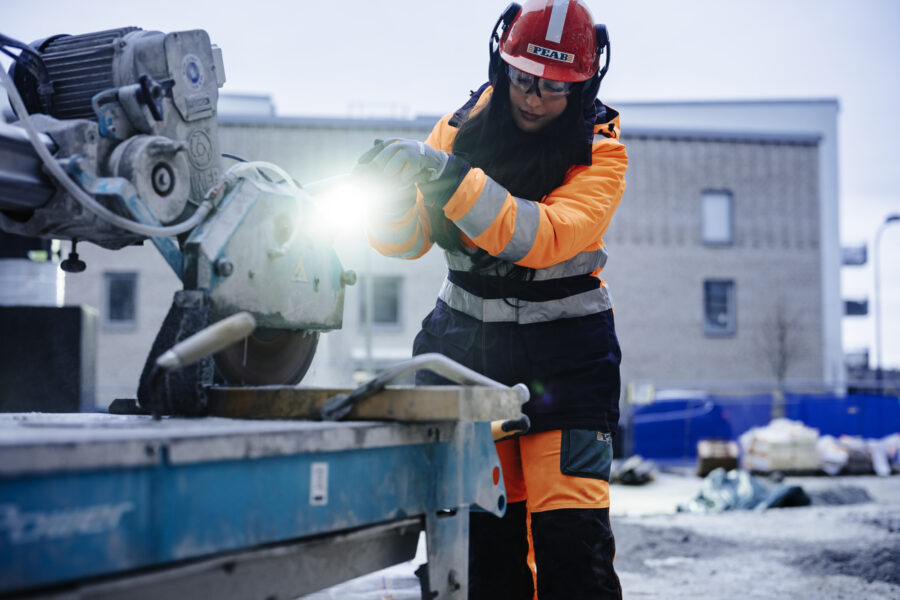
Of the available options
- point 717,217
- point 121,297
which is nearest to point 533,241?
point 121,297

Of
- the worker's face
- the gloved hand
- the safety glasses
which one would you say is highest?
the safety glasses

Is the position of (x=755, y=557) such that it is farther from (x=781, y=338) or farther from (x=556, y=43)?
(x=781, y=338)

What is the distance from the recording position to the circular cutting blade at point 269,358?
2.15 meters

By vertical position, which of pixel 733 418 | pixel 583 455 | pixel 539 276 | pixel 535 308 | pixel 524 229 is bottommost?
pixel 733 418

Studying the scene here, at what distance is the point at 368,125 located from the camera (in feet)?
75.3

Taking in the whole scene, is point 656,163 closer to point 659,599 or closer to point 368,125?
point 368,125

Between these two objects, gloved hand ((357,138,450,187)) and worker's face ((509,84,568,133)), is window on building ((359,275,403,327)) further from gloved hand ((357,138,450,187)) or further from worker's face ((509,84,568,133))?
gloved hand ((357,138,450,187))

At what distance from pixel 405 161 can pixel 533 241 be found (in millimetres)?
430

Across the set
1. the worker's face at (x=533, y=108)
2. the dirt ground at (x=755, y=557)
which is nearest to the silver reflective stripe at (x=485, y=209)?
the worker's face at (x=533, y=108)

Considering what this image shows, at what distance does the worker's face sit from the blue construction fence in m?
12.9

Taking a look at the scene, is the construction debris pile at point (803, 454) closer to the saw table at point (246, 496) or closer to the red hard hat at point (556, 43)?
the red hard hat at point (556, 43)

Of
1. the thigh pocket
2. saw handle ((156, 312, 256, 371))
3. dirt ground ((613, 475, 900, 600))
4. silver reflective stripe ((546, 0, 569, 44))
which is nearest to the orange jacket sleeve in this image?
silver reflective stripe ((546, 0, 569, 44))

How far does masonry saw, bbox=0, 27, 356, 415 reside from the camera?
190 cm

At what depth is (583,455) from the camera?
2.39 m
